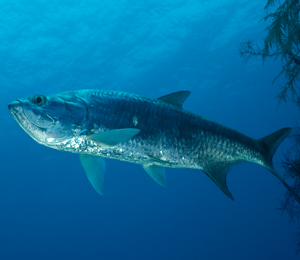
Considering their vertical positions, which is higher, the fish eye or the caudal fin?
the fish eye

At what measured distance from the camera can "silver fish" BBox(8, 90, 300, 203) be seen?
8.09ft

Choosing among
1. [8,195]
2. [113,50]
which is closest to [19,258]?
[8,195]

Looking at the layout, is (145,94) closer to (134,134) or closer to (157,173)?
(157,173)

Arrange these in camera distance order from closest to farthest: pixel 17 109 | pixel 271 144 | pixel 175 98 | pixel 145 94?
pixel 17 109
pixel 271 144
pixel 175 98
pixel 145 94

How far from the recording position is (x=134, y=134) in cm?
242

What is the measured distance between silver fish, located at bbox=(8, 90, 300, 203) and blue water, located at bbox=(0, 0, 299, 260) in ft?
64.6

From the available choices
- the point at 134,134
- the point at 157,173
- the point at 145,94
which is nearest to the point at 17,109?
the point at 134,134

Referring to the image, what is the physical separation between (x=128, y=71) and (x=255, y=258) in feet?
169

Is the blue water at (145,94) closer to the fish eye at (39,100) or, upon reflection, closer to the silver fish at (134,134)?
the silver fish at (134,134)

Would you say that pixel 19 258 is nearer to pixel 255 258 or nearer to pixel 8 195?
pixel 8 195

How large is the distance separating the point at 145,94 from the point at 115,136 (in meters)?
37.5

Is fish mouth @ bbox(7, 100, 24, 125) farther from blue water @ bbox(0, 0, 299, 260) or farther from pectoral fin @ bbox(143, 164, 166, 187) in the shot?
blue water @ bbox(0, 0, 299, 260)

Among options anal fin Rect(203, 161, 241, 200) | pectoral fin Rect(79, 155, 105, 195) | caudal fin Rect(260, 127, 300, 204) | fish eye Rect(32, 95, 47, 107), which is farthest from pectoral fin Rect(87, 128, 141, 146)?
caudal fin Rect(260, 127, 300, 204)

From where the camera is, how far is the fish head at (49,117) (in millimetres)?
2428
